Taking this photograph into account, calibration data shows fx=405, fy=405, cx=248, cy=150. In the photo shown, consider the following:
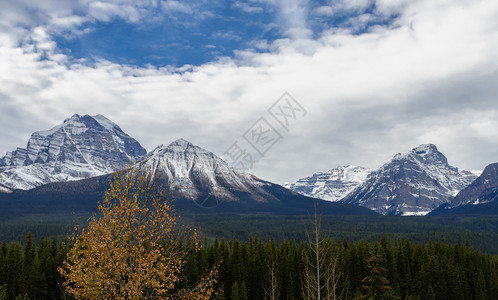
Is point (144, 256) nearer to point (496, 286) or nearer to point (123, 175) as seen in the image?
point (123, 175)

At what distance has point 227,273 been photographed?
108 metres

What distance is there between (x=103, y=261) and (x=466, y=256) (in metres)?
144

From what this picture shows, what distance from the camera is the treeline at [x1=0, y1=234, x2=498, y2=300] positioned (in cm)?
9525

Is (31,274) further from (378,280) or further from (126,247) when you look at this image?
(126,247)

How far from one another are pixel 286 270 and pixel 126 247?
91.3 meters

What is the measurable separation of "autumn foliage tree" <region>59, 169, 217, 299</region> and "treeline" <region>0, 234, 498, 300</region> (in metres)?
68.6

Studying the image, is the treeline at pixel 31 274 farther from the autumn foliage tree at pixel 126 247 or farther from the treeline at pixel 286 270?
the autumn foliage tree at pixel 126 247

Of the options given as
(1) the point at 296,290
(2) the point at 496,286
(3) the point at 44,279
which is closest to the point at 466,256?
(2) the point at 496,286

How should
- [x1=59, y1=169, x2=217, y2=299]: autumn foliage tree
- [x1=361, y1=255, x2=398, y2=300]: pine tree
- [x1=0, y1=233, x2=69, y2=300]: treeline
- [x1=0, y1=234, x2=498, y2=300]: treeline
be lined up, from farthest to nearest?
[x1=0, y1=234, x2=498, y2=300]: treeline, [x1=0, y1=233, x2=69, y2=300]: treeline, [x1=361, y1=255, x2=398, y2=300]: pine tree, [x1=59, y1=169, x2=217, y2=299]: autumn foliage tree

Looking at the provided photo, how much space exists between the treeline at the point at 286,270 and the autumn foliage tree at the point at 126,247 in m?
68.6

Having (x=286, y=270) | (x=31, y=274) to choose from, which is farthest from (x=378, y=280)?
(x=31, y=274)

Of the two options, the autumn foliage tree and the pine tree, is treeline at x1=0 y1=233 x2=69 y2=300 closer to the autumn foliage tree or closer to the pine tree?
the pine tree

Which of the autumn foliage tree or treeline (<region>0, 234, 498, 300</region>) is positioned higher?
the autumn foliage tree

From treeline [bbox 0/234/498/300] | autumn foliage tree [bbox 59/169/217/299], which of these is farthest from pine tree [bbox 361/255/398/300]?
autumn foliage tree [bbox 59/169/217/299]
